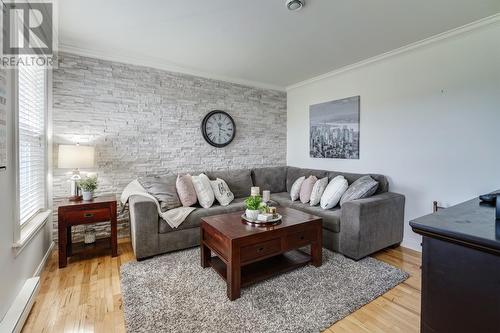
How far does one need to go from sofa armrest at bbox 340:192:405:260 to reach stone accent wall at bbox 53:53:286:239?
6.96 feet

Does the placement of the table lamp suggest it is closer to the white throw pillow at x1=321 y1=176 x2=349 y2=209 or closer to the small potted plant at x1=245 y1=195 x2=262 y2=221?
the small potted plant at x1=245 y1=195 x2=262 y2=221

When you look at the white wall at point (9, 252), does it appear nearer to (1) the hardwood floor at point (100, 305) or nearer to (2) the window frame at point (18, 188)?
(2) the window frame at point (18, 188)

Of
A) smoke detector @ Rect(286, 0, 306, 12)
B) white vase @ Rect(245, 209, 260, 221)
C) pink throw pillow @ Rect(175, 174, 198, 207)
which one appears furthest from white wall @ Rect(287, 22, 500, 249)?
pink throw pillow @ Rect(175, 174, 198, 207)

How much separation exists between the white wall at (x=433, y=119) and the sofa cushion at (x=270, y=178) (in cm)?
109

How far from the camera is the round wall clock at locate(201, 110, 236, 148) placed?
379 centimetres

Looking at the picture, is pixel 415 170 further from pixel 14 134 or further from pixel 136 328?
pixel 14 134

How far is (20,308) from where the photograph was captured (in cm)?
161

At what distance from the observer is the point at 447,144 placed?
8.47ft

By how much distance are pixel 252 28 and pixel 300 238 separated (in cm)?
208

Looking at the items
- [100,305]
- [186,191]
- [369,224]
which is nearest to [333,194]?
[369,224]

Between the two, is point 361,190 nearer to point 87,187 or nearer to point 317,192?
point 317,192

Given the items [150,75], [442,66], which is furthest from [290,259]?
[150,75]

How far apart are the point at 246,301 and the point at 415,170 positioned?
2.40 metres

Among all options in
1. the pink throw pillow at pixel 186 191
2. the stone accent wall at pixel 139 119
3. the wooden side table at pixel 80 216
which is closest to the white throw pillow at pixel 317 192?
the stone accent wall at pixel 139 119
